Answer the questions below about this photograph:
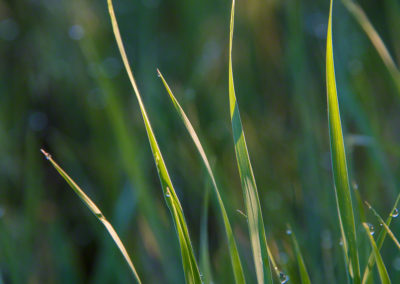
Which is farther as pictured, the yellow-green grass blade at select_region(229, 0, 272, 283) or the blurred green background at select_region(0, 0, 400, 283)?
the blurred green background at select_region(0, 0, 400, 283)

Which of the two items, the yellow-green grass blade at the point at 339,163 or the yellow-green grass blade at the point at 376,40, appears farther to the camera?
the yellow-green grass blade at the point at 376,40

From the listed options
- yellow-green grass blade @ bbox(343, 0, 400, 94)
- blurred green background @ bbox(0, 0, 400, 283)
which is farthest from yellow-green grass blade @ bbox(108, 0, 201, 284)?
yellow-green grass blade @ bbox(343, 0, 400, 94)

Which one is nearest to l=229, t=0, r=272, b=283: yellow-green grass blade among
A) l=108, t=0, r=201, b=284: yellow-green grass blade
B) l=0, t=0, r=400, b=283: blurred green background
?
l=108, t=0, r=201, b=284: yellow-green grass blade

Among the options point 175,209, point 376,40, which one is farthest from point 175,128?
point 175,209

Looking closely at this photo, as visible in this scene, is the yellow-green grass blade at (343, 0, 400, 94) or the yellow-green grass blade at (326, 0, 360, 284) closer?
the yellow-green grass blade at (326, 0, 360, 284)

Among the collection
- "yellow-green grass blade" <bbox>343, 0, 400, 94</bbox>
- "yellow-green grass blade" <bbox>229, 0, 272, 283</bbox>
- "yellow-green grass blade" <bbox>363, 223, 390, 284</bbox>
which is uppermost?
"yellow-green grass blade" <bbox>343, 0, 400, 94</bbox>

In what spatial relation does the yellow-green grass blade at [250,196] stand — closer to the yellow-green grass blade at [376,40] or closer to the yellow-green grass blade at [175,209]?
the yellow-green grass blade at [175,209]

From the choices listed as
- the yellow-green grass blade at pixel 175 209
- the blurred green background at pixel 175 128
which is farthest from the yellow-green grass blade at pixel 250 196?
the blurred green background at pixel 175 128

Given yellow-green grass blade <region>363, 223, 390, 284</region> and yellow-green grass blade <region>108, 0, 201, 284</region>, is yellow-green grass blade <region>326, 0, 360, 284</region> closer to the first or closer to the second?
yellow-green grass blade <region>363, 223, 390, 284</region>

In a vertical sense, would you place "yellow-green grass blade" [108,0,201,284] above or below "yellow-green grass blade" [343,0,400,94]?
below

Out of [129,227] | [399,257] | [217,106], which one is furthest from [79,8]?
[399,257]
